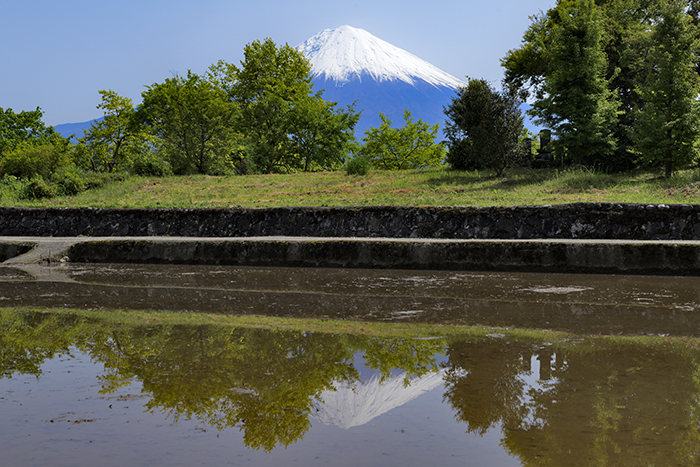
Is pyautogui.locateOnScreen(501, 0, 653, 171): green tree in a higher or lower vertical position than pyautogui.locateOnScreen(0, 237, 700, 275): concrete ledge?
higher

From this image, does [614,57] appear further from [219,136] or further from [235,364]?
[235,364]

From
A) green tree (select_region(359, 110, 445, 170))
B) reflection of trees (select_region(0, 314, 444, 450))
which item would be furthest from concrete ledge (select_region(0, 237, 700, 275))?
green tree (select_region(359, 110, 445, 170))

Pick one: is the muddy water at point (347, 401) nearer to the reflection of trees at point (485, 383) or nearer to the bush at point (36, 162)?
the reflection of trees at point (485, 383)

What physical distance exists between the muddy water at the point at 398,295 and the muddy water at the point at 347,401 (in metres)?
1.01

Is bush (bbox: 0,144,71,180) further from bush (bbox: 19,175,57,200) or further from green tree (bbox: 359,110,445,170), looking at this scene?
green tree (bbox: 359,110,445,170)

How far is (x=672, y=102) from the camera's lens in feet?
70.5

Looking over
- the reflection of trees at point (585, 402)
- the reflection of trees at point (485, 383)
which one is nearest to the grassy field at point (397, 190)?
the reflection of trees at point (485, 383)

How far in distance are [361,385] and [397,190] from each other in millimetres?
18373

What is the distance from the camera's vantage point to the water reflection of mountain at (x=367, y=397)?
8.57 feet

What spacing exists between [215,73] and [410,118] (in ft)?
65.0

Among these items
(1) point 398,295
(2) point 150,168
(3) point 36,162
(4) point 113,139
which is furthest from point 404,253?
(4) point 113,139

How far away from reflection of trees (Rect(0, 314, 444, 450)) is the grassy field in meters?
13.4

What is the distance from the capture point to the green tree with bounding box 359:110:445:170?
172 ft

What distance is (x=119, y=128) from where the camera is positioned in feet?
145
